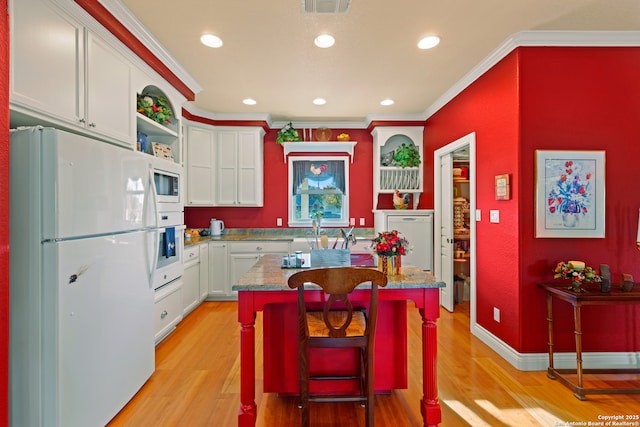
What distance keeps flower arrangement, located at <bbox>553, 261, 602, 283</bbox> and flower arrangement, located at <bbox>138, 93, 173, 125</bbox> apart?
147 inches

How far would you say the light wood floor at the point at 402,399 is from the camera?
6.15 feet

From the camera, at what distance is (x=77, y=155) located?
5.17ft

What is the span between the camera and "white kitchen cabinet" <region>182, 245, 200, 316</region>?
3572mm

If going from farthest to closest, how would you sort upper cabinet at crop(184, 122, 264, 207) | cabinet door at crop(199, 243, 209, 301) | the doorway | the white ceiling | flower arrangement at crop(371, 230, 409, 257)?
1. upper cabinet at crop(184, 122, 264, 207)
2. cabinet door at crop(199, 243, 209, 301)
3. the doorway
4. the white ceiling
5. flower arrangement at crop(371, 230, 409, 257)

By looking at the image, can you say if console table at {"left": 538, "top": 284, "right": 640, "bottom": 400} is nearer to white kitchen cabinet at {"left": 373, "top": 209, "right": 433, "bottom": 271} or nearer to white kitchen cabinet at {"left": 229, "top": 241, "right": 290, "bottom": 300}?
white kitchen cabinet at {"left": 373, "top": 209, "right": 433, "bottom": 271}

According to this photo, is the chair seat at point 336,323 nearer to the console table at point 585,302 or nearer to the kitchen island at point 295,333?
the kitchen island at point 295,333

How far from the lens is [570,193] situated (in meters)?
2.43

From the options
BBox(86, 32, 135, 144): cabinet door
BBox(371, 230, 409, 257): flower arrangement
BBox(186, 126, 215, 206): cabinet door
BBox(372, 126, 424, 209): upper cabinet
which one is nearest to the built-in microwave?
BBox(86, 32, 135, 144): cabinet door

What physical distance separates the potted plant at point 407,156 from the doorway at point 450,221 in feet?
1.38

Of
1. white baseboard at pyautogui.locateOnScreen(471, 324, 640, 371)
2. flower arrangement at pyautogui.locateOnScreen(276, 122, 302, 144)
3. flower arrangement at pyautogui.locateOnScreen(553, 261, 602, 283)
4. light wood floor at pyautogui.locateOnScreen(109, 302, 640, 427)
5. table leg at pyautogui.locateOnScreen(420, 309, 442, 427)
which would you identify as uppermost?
flower arrangement at pyautogui.locateOnScreen(276, 122, 302, 144)

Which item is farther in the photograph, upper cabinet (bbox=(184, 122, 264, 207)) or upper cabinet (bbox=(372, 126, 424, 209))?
upper cabinet (bbox=(372, 126, 424, 209))

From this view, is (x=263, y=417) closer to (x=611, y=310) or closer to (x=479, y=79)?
(x=611, y=310)

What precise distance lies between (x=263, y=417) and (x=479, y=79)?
11.5ft

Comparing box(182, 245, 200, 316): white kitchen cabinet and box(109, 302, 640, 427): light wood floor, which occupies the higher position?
box(182, 245, 200, 316): white kitchen cabinet
